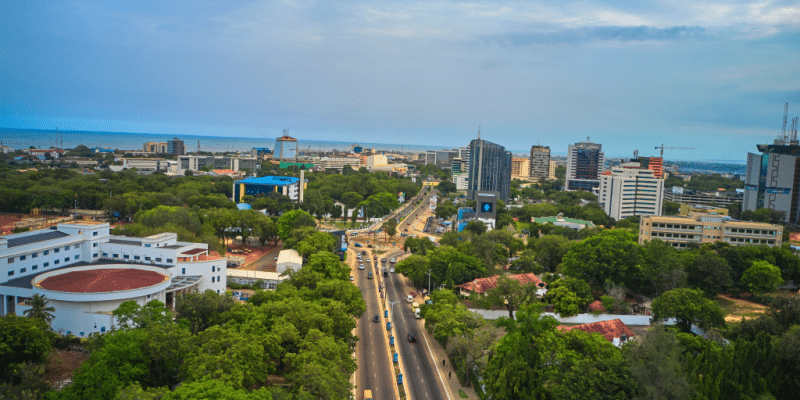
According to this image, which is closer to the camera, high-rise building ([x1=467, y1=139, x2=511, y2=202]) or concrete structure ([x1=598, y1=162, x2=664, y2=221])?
concrete structure ([x1=598, y1=162, x2=664, y2=221])

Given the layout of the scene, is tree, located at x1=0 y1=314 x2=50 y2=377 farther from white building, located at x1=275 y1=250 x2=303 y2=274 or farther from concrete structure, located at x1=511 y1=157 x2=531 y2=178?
concrete structure, located at x1=511 y1=157 x2=531 y2=178

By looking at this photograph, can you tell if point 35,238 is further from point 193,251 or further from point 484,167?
point 484,167

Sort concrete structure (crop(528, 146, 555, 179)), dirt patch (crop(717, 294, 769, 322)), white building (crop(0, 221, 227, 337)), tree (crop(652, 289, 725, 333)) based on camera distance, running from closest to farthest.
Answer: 1. white building (crop(0, 221, 227, 337))
2. tree (crop(652, 289, 725, 333))
3. dirt patch (crop(717, 294, 769, 322))
4. concrete structure (crop(528, 146, 555, 179))

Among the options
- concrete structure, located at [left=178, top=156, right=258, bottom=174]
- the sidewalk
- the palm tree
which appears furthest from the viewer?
concrete structure, located at [left=178, top=156, right=258, bottom=174]

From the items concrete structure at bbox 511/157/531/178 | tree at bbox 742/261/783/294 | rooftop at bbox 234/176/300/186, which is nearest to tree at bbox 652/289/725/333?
tree at bbox 742/261/783/294

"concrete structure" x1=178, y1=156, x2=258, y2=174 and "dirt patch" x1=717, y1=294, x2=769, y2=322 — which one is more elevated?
"concrete structure" x1=178, y1=156, x2=258, y2=174

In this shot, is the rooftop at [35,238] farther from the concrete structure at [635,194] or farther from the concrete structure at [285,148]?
the concrete structure at [285,148]

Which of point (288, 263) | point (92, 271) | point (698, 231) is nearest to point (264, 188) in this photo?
point (288, 263)
